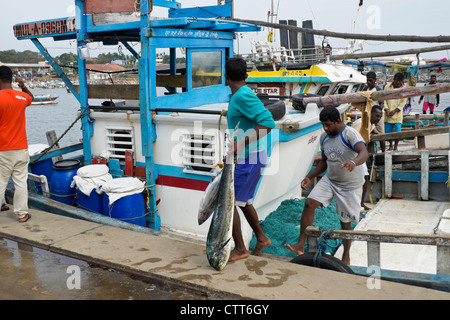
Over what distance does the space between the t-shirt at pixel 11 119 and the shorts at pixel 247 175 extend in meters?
2.75

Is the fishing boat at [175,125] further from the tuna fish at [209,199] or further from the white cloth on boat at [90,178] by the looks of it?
the tuna fish at [209,199]

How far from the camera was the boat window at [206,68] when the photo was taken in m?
6.44

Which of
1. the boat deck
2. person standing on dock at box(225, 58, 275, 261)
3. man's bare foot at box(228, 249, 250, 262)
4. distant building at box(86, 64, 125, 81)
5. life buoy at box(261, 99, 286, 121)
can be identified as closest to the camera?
person standing on dock at box(225, 58, 275, 261)

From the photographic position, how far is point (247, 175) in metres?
3.63

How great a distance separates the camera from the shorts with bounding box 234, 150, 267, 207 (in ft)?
11.8

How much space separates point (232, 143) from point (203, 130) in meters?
1.95

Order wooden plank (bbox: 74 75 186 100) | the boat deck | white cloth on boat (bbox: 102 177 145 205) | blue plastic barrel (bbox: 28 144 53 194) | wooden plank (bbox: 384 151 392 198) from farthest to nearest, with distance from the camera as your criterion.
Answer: wooden plank (bbox: 384 151 392 198), blue plastic barrel (bbox: 28 144 53 194), wooden plank (bbox: 74 75 186 100), white cloth on boat (bbox: 102 177 145 205), the boat deck

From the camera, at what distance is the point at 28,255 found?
4.01m

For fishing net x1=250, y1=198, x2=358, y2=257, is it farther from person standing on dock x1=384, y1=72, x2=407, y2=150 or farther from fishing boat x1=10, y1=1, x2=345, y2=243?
person standing on dock x1=384, y1=72, x2=407, y2=150

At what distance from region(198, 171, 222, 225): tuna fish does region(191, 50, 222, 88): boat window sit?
3253 mm
